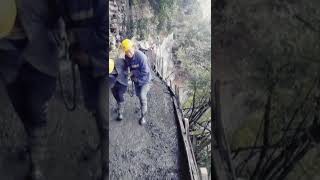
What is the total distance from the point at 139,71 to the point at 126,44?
0.22 m

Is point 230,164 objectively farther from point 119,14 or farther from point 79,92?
point 119,14

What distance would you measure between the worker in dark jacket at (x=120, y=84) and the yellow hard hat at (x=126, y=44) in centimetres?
9

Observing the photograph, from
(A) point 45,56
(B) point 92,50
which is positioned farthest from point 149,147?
(A) point 45,56

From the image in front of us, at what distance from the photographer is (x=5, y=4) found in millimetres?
2820

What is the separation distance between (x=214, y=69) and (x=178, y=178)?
112 cm

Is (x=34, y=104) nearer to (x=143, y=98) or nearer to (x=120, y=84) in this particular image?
(x=120, y=84)

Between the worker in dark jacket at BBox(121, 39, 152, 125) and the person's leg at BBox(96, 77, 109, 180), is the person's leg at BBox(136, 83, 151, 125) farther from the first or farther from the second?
the person's leg at BBox(96, 77, 109, 180)

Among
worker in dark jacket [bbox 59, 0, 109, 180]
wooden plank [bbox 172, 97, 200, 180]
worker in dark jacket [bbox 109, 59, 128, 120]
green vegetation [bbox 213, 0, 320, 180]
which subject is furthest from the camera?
worker in dark jacket [bbox 109, 59, 128, 120]

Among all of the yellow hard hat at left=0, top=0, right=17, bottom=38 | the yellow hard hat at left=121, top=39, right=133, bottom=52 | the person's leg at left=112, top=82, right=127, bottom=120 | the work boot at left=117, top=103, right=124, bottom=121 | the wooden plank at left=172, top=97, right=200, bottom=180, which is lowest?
the wooden plank at left=172, top=97, right=200, bottom=180

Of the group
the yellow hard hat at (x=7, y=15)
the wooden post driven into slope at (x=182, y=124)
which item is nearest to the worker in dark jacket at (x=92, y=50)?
the yellow hard hat at (x=7, y=15)

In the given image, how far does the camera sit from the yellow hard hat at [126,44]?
3.31 m

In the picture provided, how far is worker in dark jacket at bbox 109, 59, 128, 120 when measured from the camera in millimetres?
3289

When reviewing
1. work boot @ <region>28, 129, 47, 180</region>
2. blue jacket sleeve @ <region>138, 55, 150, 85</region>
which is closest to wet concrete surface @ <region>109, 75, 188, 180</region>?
blue jacket sleeve @ <region>138, 55, 150, 85</region>

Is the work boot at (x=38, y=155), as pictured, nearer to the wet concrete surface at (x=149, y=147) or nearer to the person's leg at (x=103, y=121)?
the person's leg at (x=103, y=121)
